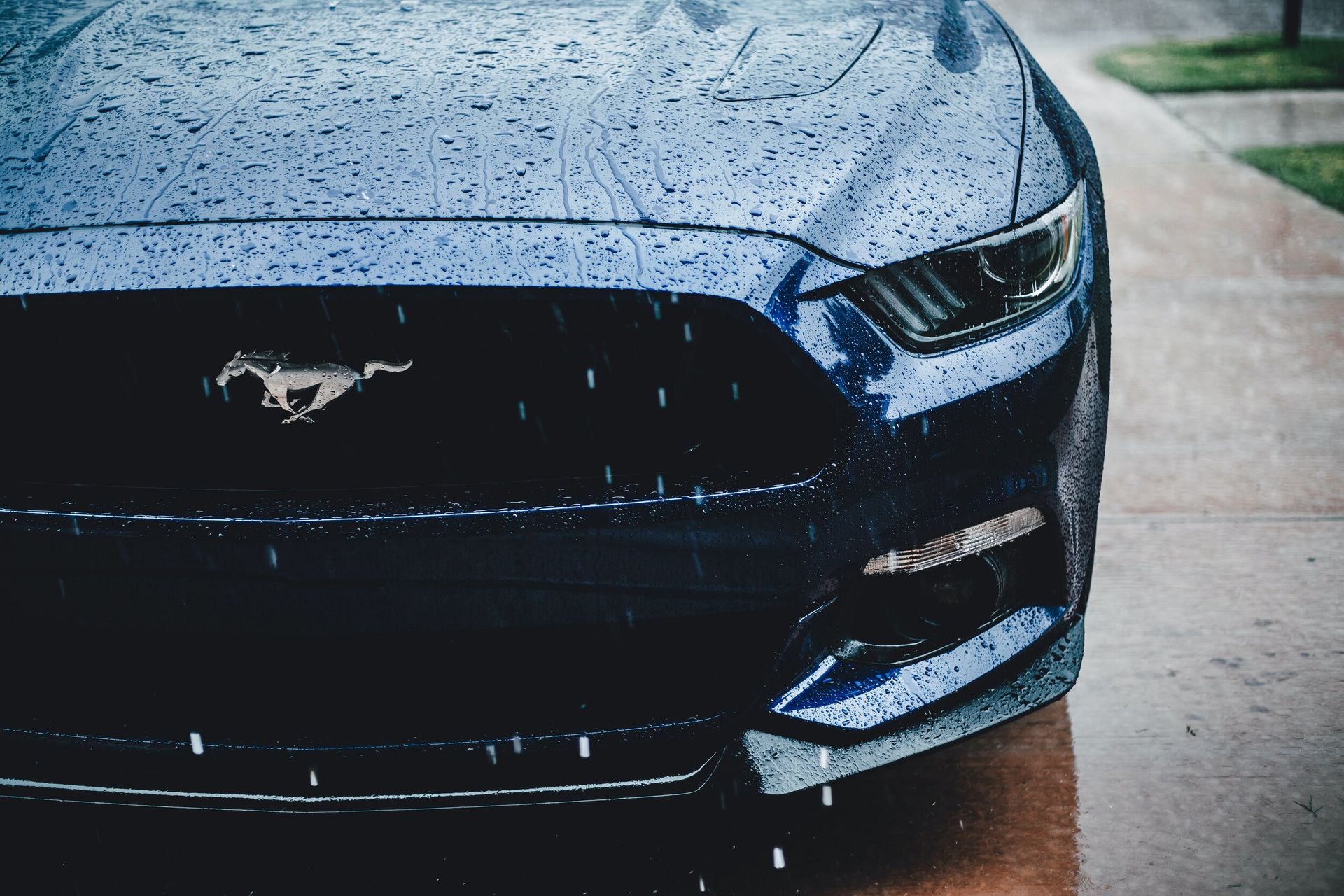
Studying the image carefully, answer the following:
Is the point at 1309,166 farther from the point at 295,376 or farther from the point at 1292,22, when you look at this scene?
the point at 295,376

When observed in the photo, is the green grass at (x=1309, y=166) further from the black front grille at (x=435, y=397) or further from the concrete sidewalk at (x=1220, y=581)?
the black front grille at (x=435, y=397)

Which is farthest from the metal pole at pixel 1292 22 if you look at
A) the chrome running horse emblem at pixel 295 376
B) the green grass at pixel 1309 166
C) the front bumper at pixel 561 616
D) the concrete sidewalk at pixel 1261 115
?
the chrome running horse emblem at pixel 295 376

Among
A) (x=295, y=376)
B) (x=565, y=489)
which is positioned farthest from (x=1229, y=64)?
(x=295, y=376)

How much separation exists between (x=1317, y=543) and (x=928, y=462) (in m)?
1.69

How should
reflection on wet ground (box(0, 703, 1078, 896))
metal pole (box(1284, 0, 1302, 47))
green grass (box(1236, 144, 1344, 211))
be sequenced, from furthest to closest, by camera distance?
metal pole (box(1284, 0, 1302, 47)), green grass (box(1236, 144, 1344, 211)), reflection on wet ground (box(0, 703, 1078, 896))

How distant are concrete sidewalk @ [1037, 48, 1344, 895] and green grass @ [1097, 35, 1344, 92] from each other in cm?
387

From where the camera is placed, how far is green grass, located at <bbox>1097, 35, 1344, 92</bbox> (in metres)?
8.70

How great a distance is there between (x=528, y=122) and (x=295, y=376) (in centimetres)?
51

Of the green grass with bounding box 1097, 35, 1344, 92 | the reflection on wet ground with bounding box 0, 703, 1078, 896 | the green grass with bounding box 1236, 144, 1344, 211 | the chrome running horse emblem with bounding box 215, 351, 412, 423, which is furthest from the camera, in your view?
the green grass with bounding box 1097, 35, 1344, 92

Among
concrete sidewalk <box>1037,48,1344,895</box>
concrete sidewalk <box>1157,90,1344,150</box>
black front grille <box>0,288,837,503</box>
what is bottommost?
concrete sidewalk <box>1157,90,1344,150</box>

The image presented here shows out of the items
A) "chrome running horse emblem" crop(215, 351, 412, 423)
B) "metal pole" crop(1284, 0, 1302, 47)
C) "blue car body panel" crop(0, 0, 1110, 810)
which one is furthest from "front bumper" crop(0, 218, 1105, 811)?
"metal pole" crop(1284, 0, 1302, 47)

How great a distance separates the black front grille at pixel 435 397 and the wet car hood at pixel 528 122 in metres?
0.14

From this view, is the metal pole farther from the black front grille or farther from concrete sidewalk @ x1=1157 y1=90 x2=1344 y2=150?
the black front grille

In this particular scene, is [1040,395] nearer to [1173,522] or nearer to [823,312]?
[823,312]
